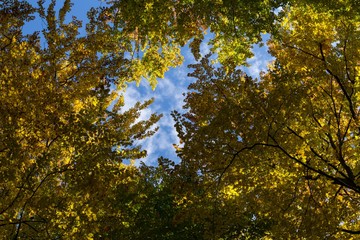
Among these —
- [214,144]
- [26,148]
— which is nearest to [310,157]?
[214,144]

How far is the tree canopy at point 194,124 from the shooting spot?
19.7ft

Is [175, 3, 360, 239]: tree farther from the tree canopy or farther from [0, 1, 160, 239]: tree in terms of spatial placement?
[0, 1, 160, 239]: tree

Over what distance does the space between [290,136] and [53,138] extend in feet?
17.3

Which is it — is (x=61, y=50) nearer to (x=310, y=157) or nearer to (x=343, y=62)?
(x=310, y=157)

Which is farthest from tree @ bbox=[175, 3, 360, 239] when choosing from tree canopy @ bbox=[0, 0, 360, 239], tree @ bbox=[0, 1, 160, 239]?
tree @ bbox=[0, 1, 160, 239]

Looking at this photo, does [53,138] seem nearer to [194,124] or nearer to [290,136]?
[194,124]

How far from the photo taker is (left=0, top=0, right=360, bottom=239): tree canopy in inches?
236

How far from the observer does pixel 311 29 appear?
29.0 feet

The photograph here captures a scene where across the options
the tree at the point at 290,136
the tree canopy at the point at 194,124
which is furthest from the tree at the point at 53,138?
the tree at the point at 290,136

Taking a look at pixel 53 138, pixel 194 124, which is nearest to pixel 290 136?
pixel 194 124

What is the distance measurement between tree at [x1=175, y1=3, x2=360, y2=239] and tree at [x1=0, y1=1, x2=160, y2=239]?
6.33ft

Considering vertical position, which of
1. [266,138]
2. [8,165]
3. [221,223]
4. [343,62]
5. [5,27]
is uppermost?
[5,27]

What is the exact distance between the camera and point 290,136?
7.67 meters

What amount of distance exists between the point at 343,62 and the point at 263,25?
3.13m
